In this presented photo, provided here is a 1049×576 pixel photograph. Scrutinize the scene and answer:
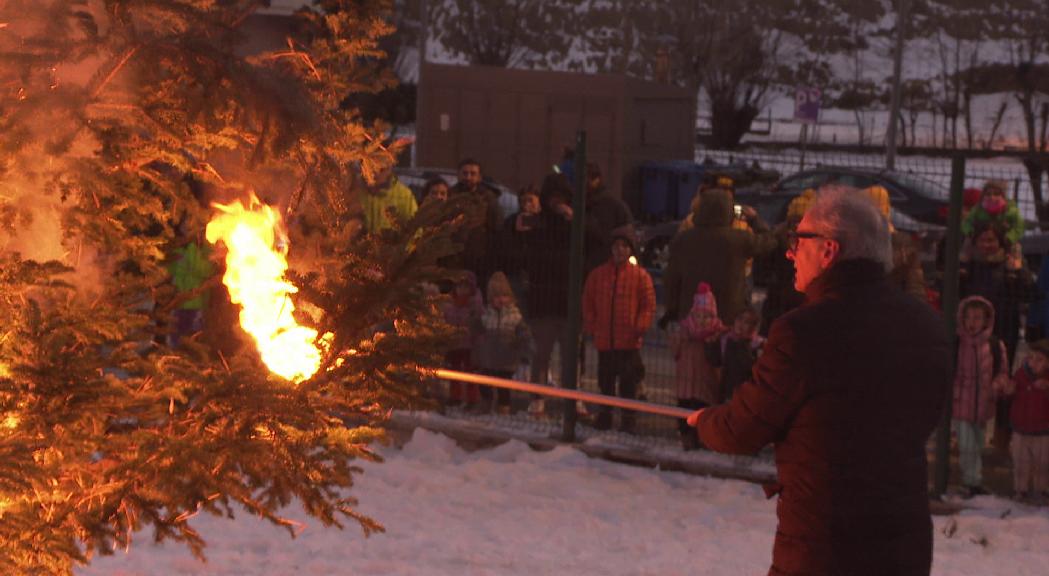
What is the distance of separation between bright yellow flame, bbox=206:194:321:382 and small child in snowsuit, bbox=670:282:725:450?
5.20 meters

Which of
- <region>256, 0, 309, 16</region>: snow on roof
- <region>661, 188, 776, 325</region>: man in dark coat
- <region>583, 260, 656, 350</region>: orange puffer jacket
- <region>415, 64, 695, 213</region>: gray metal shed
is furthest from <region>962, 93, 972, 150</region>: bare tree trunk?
<region>583, 260, 656, 350</region>: orange puffer jacket

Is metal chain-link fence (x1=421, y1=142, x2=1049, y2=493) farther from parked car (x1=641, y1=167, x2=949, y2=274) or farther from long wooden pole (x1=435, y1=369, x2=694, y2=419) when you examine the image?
long wooden pole (x1=435, y1=369, x2=694, y2=419)

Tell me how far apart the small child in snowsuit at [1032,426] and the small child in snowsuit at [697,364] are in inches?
73.1

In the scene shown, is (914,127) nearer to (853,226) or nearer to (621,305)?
(621,305)

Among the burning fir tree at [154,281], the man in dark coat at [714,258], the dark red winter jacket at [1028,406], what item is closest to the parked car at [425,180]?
the man in dark coat at [714,258]

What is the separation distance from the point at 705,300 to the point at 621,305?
0.58 m

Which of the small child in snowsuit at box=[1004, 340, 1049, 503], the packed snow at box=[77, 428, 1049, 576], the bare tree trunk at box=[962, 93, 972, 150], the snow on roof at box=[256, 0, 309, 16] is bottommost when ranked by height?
the packed snow at box=[77, 428, 1049, 576]

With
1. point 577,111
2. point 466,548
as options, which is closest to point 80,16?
point 466,548

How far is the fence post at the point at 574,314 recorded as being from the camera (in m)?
9.65

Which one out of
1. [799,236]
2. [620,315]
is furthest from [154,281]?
[620,315]

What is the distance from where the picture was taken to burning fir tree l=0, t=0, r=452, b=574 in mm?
4102

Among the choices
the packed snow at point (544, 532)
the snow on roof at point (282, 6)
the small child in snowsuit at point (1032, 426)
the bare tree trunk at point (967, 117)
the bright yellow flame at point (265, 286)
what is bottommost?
the packed snow at point (544, 532)

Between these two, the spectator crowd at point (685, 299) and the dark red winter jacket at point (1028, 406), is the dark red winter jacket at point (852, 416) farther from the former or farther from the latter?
the spectator crowd at point (685, 299)

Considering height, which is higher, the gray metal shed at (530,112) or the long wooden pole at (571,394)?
the gray metal shed at (530,112)
